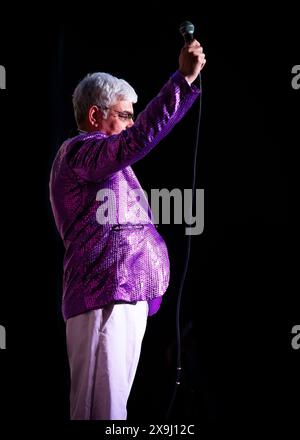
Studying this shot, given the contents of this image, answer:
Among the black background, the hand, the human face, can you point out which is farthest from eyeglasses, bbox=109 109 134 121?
the black background

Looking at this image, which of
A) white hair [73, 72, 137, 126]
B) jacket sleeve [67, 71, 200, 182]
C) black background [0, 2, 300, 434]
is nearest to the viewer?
jacket sleeve [67, 71, 200, 182]

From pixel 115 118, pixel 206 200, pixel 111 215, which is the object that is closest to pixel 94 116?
pixel 115 118

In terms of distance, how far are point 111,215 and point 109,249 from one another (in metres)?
0.08

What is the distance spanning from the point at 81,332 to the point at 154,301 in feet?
0.85

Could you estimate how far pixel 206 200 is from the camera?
2482 millimetres

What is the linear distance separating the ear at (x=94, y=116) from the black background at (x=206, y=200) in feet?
2.60

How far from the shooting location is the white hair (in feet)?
5.18

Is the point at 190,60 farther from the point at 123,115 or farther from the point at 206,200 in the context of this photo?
the point at 206,200

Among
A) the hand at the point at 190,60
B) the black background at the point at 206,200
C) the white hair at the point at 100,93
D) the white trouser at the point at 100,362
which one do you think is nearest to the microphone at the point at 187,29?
the hand at the point at 190,60

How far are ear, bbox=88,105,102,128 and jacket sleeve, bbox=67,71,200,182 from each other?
0.23m

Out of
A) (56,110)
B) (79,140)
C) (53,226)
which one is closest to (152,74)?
(56,110)

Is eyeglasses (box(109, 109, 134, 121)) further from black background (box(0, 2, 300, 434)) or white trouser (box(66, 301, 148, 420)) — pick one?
black background (box(0, 2, 300, 434))

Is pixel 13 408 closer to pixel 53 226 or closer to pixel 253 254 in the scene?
pixel 53 226

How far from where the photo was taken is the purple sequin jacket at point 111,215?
1.31 metres
